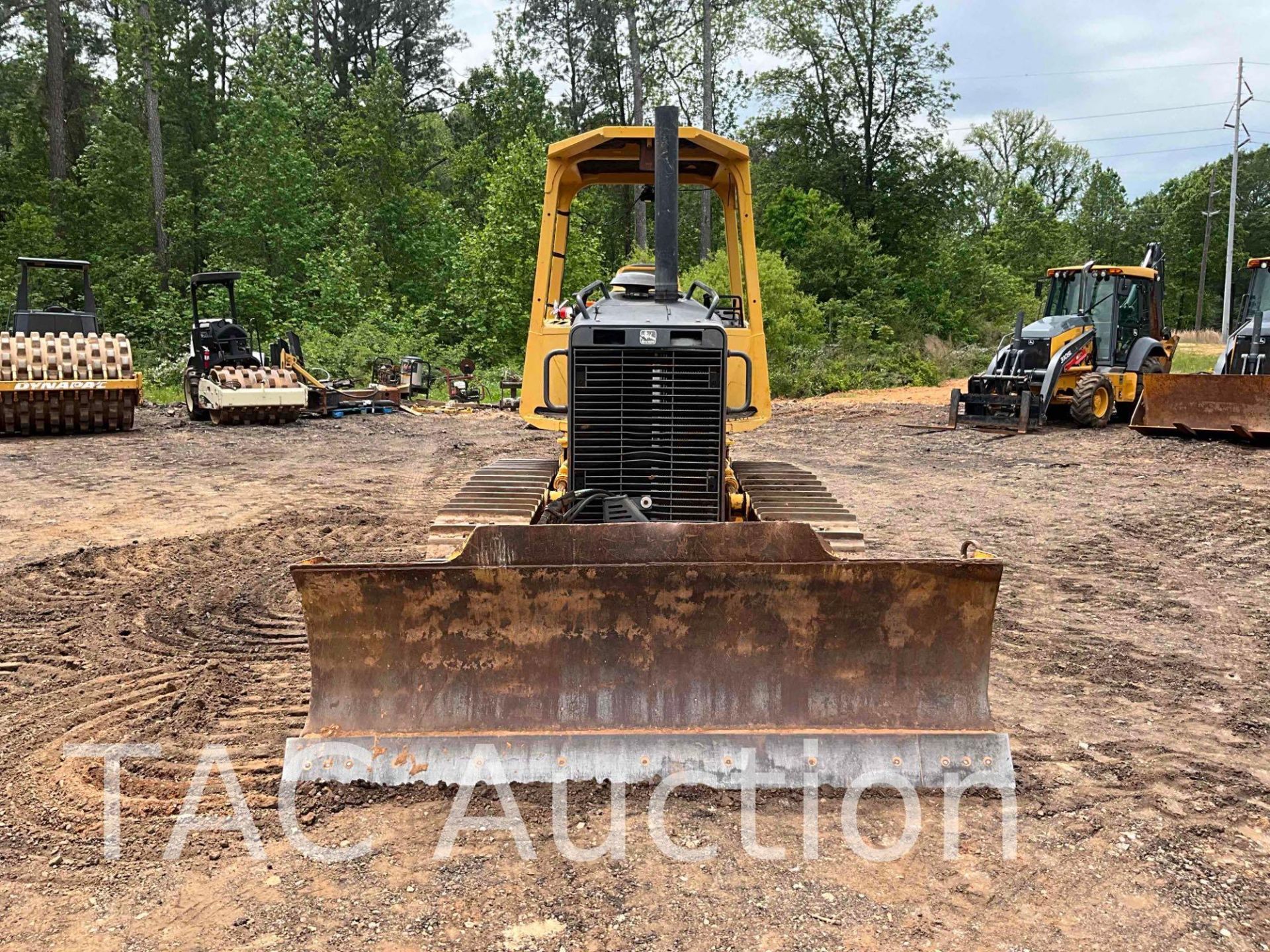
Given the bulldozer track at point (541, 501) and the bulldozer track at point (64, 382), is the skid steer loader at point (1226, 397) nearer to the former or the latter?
the bulldozer track at point (541, 501)

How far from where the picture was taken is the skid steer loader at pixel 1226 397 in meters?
12.9

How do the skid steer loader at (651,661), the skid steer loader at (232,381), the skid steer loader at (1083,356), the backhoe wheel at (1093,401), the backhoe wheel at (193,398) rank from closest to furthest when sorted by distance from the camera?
the skid steer loader at (651,661)
the backhoe wheel at (1093,401)
the skid steer loader at (1083,356)
the skid steer loader at (232,381)
the backhoe wheel at (193,398)

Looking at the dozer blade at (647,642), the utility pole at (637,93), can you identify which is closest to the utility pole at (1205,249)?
the utility pole at (637,93)

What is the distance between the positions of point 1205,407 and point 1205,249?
145 ft

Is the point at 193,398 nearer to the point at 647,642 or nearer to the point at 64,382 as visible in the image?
the point at 64,382

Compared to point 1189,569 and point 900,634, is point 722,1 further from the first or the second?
point 900,634

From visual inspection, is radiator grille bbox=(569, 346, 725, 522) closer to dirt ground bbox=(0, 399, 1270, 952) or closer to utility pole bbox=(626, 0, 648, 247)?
dirt ground bbox=(0, 399, 1270, 952)

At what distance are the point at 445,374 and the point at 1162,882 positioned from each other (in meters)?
21.2

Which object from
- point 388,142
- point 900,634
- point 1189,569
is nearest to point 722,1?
point 388,142

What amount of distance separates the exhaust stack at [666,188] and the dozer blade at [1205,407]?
10811mm

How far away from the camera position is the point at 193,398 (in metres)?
16.4

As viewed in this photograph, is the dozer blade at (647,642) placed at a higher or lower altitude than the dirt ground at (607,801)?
higher

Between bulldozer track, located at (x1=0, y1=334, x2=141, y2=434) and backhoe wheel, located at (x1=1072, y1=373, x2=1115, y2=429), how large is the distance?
14.1 metres

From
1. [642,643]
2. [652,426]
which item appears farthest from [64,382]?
[642,643]
